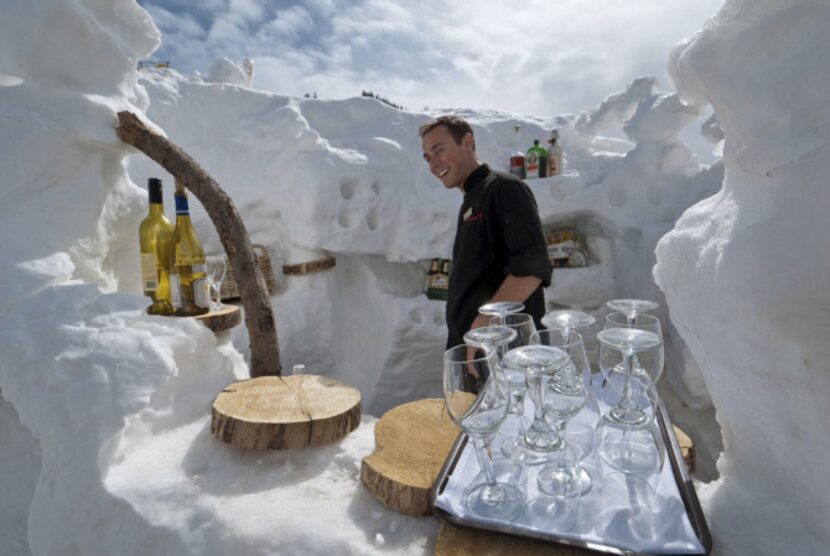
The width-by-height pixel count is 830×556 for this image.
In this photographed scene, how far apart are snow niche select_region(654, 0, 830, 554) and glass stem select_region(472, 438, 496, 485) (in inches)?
11.3

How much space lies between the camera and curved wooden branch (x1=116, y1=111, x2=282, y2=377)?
1.29m

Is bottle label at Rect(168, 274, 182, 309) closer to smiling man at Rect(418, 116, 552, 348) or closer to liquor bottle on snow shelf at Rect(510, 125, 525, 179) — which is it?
smiling man at Rect(418, 116, 552, 348)

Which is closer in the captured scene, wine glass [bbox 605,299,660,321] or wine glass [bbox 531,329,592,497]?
wine glass [bbox 531,329,592,497]

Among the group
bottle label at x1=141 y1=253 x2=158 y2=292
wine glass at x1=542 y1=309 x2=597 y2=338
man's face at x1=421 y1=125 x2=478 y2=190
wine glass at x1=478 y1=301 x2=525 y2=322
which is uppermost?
man's face at x1=421 y1=125 x2=478 y2=190

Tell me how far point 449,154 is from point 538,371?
3.33 feet

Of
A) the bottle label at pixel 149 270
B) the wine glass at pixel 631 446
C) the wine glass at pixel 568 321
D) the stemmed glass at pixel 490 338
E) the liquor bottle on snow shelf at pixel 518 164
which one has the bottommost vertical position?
the wine glass at pixel 631 446

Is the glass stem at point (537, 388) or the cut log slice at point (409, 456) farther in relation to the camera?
the cut log slice at point (409, 456)

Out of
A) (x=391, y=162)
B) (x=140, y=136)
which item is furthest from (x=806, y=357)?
(x=391, y=162)

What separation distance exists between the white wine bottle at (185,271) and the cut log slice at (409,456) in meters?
0.70

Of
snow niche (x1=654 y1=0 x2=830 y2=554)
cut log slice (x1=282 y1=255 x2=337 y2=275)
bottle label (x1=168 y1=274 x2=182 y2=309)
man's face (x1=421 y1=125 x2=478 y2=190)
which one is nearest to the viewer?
snow niche (x1=654 y1=0 x2=830 y2=554)

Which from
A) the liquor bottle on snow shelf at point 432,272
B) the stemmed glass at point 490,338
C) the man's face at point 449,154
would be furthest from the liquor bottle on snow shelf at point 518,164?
the stemmed glass at point 490,338

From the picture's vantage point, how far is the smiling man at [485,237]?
4.12 feet

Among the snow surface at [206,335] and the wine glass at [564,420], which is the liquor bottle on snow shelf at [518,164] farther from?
the wine glass at [564,420]

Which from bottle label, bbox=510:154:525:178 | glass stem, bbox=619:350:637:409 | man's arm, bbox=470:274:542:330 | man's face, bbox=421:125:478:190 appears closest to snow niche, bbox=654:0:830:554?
glass stem, bbox=619:350:637:409
